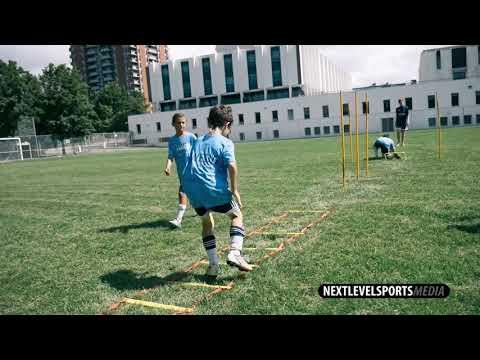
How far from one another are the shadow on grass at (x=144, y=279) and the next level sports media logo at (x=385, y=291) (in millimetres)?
1189

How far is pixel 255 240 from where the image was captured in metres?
6.10

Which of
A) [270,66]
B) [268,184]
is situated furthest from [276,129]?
[268,184]

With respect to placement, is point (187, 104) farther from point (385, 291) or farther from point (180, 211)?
point (385, 291)

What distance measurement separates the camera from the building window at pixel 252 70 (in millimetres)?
62188

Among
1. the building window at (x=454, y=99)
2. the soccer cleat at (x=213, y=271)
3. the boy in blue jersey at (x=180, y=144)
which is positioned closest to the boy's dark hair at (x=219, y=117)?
the soccer cleat at (x=213, y=271)

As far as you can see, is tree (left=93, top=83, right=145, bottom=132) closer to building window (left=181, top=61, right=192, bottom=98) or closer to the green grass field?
building window (left=181, top=61, right=192, bottom=98)

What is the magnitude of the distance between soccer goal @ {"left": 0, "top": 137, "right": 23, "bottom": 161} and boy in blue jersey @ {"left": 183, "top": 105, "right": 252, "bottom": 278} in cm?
4674

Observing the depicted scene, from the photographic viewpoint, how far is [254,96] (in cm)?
6512

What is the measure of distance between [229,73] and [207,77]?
155 inches

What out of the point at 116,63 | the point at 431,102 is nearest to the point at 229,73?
the point at 431,102

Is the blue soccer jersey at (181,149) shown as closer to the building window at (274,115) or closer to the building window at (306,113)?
the building window at (306,113)
